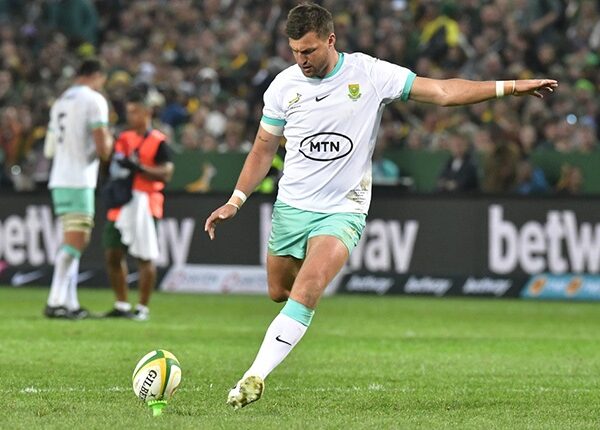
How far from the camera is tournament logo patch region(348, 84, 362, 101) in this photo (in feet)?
30.5

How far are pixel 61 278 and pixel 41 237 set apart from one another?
546cm

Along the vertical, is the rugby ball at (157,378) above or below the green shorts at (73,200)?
above

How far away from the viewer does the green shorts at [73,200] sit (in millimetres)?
15994

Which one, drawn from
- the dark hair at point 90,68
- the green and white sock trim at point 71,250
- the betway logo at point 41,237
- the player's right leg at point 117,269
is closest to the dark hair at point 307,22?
the dark hair at point 90,68

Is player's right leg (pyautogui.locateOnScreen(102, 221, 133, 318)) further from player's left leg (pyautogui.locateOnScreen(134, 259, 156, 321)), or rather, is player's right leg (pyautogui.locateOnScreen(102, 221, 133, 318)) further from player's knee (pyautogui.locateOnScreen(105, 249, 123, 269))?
player's left leg (pyautogui.locateOnScreen(134, 259, 156, 321))

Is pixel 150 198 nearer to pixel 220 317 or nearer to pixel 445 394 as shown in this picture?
pixel 220 317

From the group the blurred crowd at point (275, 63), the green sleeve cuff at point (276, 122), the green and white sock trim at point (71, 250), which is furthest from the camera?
the blurred crowd at point (275, 63)

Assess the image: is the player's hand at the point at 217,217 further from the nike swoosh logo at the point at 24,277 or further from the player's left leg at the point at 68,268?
the nike swoosh logo at the point at 24,277

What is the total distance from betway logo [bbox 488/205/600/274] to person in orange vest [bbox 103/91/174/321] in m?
5.69

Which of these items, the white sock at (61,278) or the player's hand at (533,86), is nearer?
the player's hand at (533,86)

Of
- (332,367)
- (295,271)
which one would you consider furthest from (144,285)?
(295,271)

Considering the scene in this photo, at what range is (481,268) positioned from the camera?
66.6ft

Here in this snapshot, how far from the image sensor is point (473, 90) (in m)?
9.09

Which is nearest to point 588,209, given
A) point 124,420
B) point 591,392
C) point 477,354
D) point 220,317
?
point 220,317
